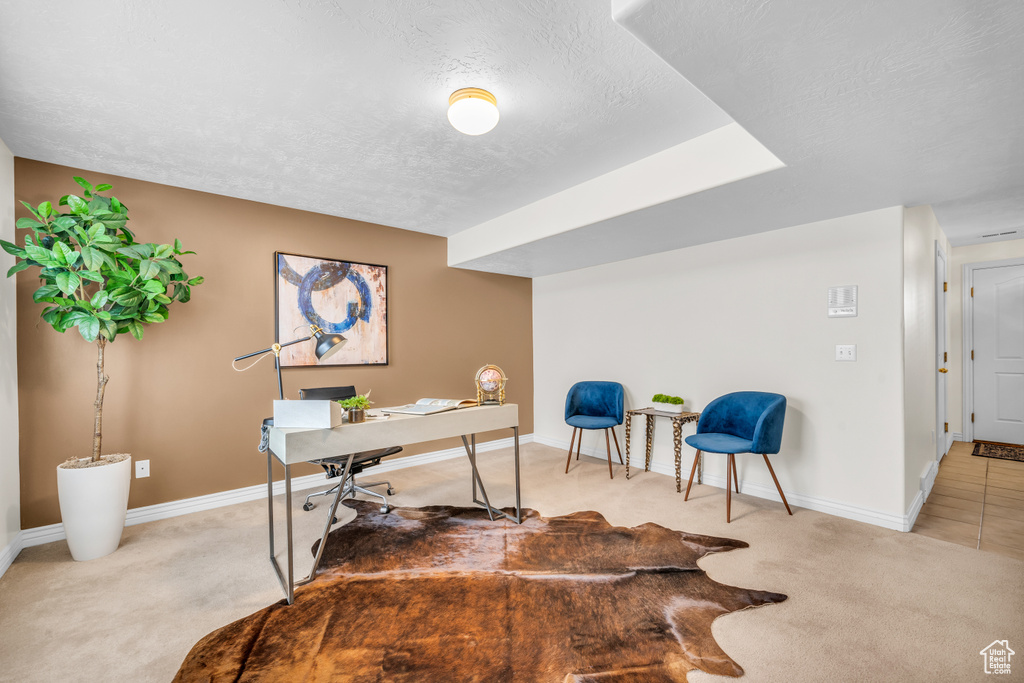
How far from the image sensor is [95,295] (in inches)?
101

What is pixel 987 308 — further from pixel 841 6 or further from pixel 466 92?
pixel 466 92

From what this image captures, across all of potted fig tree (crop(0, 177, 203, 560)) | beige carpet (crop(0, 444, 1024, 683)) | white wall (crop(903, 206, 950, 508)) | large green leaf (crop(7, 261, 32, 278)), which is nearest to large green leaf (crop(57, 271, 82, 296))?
potted fig tree (crop(0, 177, 203, 560))

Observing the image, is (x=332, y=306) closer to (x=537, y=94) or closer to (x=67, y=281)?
(x=67, y=281)

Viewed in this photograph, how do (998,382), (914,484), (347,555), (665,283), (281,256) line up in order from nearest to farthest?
1. (347,555)
2. (914,484)
3. (281,256)
4. (665,283)
5. (998,382)

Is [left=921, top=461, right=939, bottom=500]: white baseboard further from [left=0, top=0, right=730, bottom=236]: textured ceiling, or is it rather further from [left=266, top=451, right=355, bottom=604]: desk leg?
[left=266, top=451, right=355, bottom=604]: desk leg

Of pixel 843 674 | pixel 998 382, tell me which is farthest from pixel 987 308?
pixel 843 674

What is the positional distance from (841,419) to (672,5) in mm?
3022

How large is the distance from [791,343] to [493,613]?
286 centimetres

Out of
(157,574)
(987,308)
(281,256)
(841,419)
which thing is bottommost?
(157,574)

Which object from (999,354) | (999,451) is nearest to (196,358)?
(999,451)

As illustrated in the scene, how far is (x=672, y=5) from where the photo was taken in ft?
4.01

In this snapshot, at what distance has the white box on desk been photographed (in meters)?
2.12

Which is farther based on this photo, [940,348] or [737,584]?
[940,348]

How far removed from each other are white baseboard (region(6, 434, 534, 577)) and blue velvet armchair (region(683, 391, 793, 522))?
8.23ft
